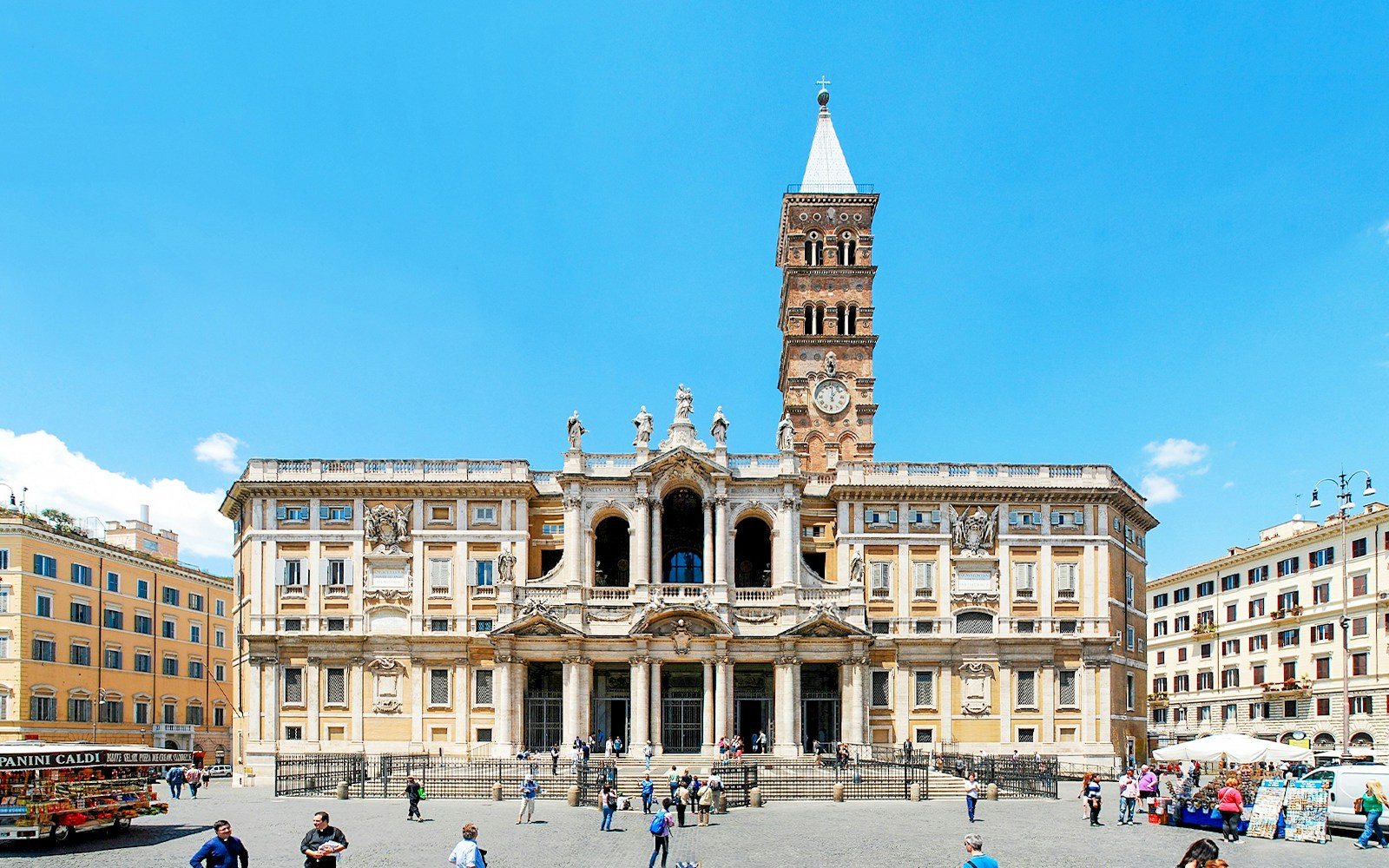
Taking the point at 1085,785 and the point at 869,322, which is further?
the point at 869,322

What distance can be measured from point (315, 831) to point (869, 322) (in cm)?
6485

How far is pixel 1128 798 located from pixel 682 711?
27571mm

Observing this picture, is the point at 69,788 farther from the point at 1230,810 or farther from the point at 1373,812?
the point at 1373,812

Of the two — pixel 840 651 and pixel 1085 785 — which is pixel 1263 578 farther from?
pixel 1085 785

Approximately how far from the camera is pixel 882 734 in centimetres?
6306

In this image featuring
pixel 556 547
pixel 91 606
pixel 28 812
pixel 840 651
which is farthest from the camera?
pixel 91 606

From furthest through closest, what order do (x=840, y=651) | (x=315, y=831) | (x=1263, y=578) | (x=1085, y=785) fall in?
1. (x=1263, y=578)
2. (x=840, y=651)
3. (x=1085, y=785)
4. (x=315, y=831)

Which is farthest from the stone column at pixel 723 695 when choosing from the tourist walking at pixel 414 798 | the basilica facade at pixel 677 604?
the tourist walking at pixel 414 798

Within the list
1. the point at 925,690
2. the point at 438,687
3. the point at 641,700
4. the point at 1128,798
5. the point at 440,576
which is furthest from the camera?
the point at 440,576

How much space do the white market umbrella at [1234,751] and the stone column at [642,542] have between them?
28.4 m

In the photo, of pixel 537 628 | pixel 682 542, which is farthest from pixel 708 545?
pixel 537 628

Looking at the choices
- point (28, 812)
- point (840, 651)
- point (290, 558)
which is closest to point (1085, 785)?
point (840, 651)

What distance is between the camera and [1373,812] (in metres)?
33.1

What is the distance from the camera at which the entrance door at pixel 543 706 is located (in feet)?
203
